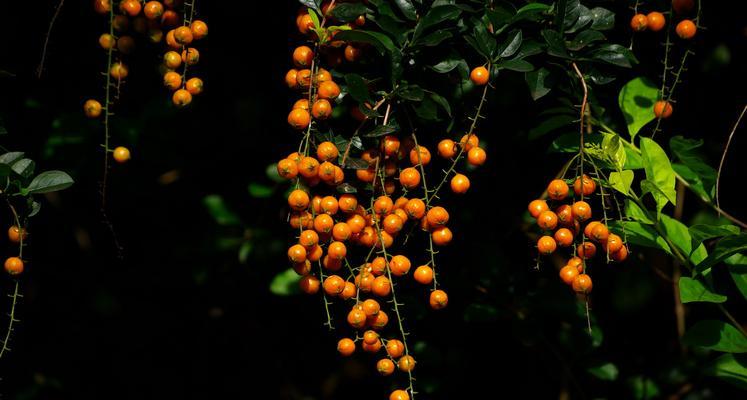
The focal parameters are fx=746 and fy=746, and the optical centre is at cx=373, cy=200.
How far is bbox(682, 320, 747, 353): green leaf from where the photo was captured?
1.50 metres

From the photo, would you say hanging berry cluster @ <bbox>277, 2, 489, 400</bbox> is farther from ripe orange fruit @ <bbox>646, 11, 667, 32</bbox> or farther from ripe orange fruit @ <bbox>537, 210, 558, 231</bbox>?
ripe orange fruit @ <bbox>646, 11, 667, 32</bbox>

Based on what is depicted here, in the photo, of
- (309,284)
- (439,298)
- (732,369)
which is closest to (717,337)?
(732,369)

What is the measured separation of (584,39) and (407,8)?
35 centimetres

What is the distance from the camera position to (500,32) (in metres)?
1.47

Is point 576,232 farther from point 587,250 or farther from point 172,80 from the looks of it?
point 172,80

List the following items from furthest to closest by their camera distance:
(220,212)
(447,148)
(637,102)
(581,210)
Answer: (220,212), (637,102), (447,148), (581,210)

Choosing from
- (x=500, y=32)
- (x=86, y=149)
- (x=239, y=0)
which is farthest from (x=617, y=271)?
(x=86, y=149)

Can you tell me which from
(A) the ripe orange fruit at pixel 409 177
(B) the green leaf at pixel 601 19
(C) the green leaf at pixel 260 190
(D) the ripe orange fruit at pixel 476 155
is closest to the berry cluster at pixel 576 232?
(D) the ripe orange fruit at pixel 476 155

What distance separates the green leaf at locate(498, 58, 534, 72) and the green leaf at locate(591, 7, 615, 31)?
0.20m

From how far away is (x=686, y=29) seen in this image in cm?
151

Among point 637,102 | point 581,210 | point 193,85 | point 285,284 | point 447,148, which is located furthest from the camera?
point 285,284

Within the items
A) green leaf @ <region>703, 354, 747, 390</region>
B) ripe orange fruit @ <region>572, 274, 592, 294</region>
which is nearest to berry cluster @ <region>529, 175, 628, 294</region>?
ripe orange fruit @ <region>572, 274, 592, 294</region>

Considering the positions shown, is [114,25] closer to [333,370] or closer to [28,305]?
[28,305]

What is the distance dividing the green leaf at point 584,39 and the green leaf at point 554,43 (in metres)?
0.03
